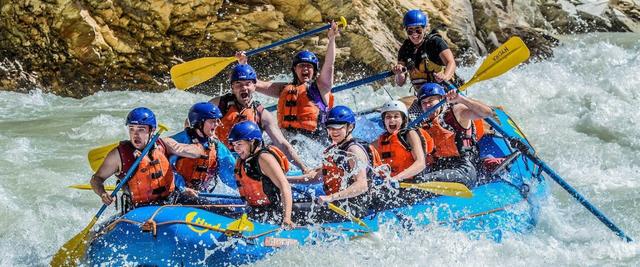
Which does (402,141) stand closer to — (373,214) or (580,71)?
(373,214)

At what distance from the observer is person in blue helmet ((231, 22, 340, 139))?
22.4 ft

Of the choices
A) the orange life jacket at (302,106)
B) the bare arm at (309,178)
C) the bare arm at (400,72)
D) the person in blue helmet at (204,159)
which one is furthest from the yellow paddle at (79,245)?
the bare arm at (400,72)

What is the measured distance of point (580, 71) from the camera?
12.6 m

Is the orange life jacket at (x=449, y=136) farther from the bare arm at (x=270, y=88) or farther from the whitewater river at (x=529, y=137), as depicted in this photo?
the bare arm at (x=270, y=88)

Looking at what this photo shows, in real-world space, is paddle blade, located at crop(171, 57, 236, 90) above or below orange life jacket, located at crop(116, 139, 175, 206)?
below

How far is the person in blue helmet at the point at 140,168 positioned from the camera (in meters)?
5.30

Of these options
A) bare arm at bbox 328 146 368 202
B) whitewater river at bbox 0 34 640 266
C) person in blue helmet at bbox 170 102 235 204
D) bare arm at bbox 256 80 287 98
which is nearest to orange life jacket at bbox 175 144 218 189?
person in blue helmet at bbox 170 102 235 204

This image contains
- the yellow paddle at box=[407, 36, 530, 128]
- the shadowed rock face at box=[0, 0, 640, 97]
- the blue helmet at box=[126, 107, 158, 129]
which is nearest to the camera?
the blue helmet at box=[126, 107, 158, 129]

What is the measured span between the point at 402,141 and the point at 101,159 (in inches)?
83.7

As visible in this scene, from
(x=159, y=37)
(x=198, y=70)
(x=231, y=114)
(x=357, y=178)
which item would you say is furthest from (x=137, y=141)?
(x=159, y=37)

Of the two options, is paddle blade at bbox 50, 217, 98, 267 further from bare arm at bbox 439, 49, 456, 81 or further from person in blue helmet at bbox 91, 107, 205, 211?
bare arm at bbox 439, 49, 456, 81

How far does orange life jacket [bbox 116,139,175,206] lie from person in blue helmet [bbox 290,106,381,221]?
1.00 metres

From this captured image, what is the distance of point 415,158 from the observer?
589cm

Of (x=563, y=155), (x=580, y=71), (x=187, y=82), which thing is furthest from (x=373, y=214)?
(x=580, y=71)
